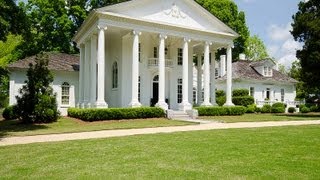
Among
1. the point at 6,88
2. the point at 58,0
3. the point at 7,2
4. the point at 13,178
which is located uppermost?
the point at 58,0

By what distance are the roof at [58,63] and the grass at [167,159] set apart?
2227cm

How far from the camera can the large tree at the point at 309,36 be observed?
2909cm

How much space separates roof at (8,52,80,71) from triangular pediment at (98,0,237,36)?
10.6 m

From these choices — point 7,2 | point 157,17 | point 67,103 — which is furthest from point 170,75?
point 7,2

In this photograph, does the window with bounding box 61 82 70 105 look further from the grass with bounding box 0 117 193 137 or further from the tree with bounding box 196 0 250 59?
the tree with bounding box 196 0 250 59

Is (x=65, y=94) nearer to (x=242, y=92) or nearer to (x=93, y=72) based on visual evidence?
(x=93, y=72)

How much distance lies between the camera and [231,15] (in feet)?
159

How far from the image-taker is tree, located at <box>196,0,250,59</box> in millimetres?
46778

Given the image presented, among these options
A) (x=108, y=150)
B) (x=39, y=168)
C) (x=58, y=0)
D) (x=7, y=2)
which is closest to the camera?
(x=39, y=168)

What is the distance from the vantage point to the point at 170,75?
31594 mm

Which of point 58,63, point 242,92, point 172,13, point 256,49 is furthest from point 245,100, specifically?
point 256,49

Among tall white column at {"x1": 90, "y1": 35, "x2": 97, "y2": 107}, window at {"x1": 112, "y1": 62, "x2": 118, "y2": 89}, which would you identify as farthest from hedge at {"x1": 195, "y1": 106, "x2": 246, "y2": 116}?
tall white column at {"x1": 90, "y1": 35, "x2": 97, "y2": 107}

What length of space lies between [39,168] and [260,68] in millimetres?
40307

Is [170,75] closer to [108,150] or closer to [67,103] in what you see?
[67,103]
